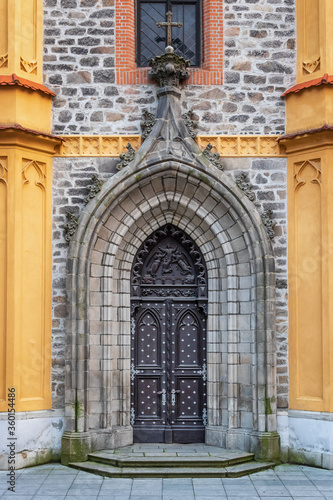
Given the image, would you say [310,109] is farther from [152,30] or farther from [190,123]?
[152,30]

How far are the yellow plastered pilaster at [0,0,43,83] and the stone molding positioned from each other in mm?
1054

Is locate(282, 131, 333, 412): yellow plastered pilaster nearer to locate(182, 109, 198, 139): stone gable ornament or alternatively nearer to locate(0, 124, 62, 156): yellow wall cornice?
locate(182, 109, 198, 139): stone gable ornament

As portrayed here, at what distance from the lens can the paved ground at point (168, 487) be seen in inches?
312

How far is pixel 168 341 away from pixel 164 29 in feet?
15.5

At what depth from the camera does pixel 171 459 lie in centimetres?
902

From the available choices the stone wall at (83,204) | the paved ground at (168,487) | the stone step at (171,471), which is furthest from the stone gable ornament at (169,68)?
the paved ground at (168,487)

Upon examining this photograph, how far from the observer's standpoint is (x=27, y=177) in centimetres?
958

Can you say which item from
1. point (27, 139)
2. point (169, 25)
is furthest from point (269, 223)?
point (27, 139)

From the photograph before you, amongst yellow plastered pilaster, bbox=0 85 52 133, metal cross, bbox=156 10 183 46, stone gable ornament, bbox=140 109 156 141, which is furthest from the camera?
metal cross, bbox=156 10 183 46

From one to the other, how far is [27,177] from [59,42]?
2.09 m

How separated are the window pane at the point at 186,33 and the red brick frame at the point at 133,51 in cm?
36

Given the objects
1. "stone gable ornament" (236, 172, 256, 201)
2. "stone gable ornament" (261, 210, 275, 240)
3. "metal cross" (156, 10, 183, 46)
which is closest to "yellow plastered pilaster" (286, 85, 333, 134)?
"stone gable ornament" (236, 172, 256, 201)

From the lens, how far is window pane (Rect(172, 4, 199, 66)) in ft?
34.3

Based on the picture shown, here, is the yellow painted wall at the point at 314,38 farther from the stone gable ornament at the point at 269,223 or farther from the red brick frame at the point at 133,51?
the stone gable ornament at the point at 269,223
